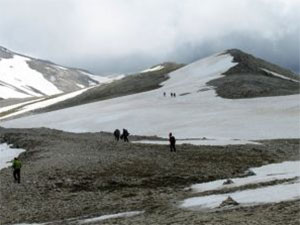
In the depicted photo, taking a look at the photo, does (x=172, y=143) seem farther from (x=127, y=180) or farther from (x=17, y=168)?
(x=17, y=168)

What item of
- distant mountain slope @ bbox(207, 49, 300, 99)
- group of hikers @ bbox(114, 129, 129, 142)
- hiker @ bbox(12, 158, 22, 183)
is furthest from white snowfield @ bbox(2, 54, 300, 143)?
hiker @ bbox(12, 158, 22, 183)

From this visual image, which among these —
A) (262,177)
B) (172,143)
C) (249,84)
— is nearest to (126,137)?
(172,143)

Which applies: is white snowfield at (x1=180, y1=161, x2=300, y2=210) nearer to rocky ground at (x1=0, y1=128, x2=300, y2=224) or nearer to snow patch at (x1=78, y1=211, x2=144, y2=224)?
rocky ground at (x1=0, y1=128, x2=300, y2=224)

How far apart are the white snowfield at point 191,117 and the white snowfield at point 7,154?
1688 centimetres

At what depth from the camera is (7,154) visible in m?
59.5

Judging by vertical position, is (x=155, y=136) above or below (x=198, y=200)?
above

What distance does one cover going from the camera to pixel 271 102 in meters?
86.1

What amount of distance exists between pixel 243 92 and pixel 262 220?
264 ft

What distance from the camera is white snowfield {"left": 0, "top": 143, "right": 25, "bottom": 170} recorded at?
51553mm

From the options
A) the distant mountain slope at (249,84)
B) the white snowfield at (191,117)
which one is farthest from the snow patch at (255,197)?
the distant mountain slope at (249,84)

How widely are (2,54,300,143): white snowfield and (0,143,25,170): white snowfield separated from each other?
1688 centimetres

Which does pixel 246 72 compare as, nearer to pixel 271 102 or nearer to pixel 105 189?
pixel 271 102

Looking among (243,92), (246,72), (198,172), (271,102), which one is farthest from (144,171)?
(246,72)

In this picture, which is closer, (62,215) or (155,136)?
(62,215)
